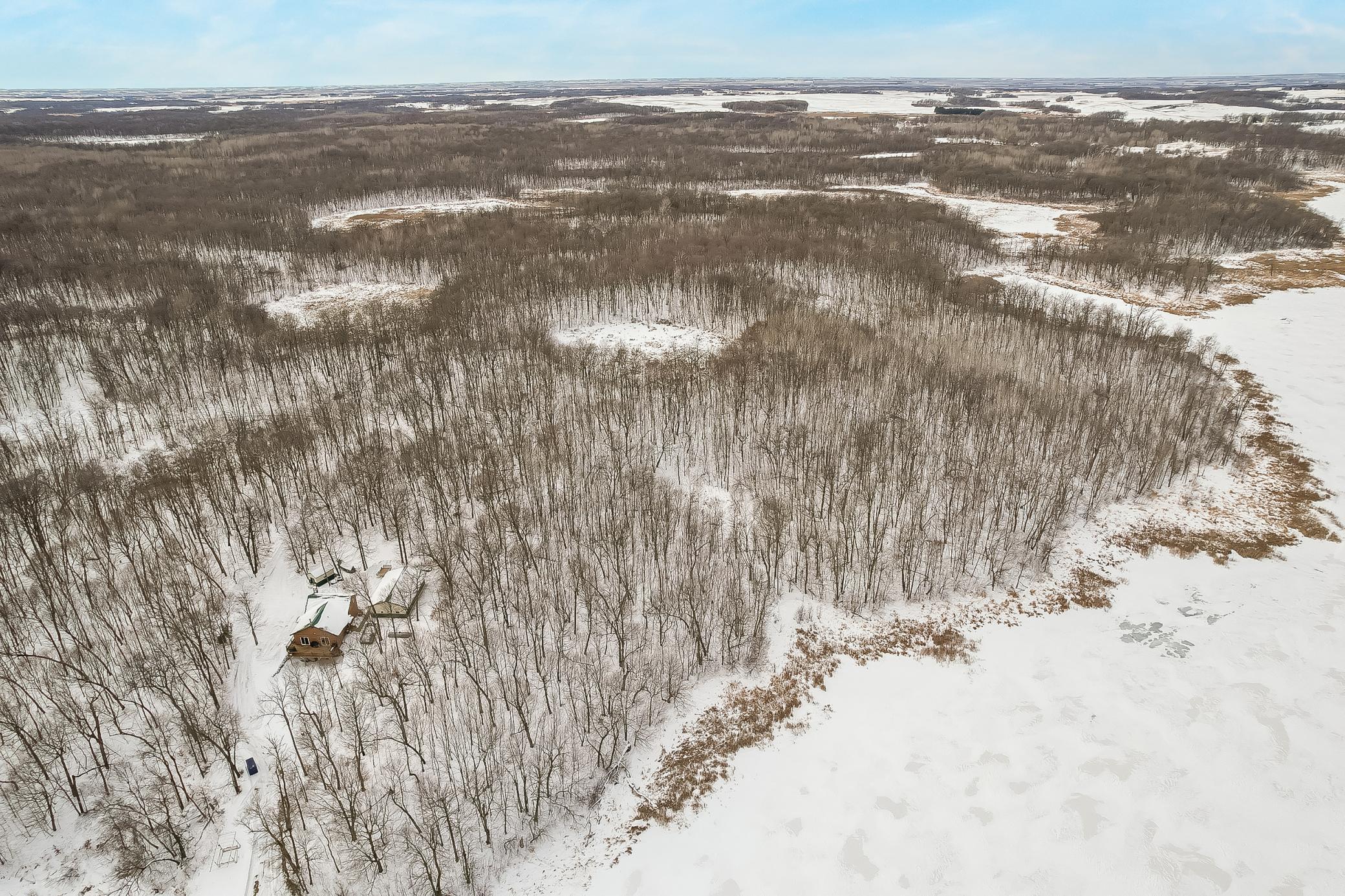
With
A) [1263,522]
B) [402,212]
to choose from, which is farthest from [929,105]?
[1263,522]

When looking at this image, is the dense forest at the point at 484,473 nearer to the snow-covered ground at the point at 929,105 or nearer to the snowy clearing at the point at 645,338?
the snowy clearing at the point at 645,338

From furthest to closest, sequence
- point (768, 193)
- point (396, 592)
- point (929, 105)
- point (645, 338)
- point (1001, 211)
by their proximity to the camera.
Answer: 1. point (929, 105)
2. point (768, 193)
3. point (1001, 211)
4. point (645, 338)
5. point (396, 592)

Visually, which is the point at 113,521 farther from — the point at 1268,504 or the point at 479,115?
the point at 479,115

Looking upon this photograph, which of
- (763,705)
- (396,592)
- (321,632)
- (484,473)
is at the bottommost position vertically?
(763,705)

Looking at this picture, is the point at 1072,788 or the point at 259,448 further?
the point at 259,448

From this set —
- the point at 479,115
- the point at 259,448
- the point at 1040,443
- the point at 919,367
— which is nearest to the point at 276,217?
→ the point at 259,448

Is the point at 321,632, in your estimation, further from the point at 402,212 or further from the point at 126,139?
the point at 126,139

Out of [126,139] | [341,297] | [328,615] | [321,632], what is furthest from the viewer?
[126,139]
